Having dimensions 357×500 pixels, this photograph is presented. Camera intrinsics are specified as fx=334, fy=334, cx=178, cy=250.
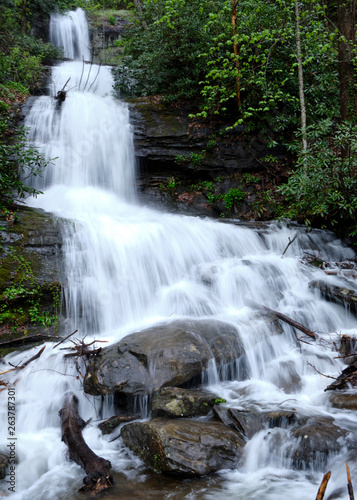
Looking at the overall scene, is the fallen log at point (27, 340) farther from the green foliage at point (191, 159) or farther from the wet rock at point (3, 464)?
the green foliage at point (191, 159)

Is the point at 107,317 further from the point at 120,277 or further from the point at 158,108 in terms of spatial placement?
the point at 158,108

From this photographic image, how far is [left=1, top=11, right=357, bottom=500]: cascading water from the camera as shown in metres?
3.30

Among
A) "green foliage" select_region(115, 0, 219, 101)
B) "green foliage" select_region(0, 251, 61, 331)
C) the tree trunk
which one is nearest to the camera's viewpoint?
"green foliage" select_region(0, 251, 61, 331)

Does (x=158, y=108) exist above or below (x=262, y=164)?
above

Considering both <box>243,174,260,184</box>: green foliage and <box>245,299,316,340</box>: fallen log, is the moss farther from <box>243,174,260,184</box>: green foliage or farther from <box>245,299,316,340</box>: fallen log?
<box>245,299,316,340</box>: fallen log

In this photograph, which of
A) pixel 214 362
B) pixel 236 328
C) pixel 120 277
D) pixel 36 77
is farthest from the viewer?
pixel 36 77

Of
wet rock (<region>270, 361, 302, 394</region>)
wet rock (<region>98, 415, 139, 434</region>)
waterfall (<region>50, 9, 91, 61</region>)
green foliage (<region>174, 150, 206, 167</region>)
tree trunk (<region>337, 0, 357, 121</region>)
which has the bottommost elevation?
wet rock (<region>98, 415, 139, 434</region>)

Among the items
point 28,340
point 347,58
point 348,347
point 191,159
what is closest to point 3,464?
point 28,340

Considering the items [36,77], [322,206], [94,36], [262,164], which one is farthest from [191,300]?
[94,36]

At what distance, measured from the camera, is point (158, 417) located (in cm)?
371

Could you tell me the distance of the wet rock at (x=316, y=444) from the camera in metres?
3.14

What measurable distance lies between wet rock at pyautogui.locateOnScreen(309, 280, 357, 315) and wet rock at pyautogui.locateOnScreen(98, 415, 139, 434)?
4.14 meters

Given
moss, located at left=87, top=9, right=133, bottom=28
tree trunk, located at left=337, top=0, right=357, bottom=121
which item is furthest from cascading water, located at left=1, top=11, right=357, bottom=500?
moss, located at left=87, top=9, right=133, bottom=28

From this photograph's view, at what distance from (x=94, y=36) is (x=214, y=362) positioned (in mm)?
22981
